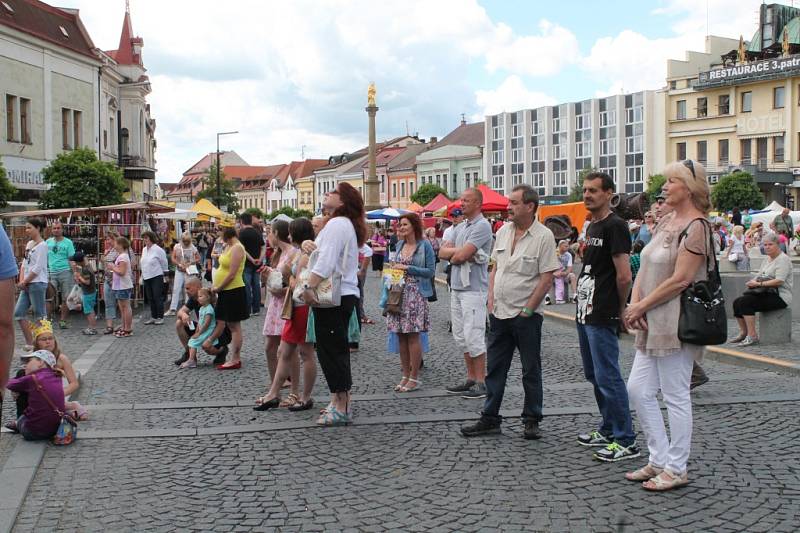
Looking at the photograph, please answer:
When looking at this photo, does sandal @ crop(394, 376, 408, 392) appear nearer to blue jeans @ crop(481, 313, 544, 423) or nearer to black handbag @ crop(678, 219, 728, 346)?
blue jeans @ crop(481, 313, 544, 423)

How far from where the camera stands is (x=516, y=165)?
88.8 meters

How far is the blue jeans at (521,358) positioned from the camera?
618 centimetres

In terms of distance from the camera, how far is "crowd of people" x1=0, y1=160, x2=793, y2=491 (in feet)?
16.3

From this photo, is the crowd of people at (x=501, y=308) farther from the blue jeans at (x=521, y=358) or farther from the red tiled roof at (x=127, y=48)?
the red tiled roof at (x=127, y=48)

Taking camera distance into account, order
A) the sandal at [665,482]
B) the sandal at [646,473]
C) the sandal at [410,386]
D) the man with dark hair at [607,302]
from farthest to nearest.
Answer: the sandal at [410,386], the man with dark hair at [607,302], the sandal at [646,473], the sandal at [665,482]

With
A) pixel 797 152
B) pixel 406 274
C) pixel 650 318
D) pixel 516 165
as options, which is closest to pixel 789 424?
pixel 650 318

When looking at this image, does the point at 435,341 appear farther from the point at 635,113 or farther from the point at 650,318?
the point at 635,113

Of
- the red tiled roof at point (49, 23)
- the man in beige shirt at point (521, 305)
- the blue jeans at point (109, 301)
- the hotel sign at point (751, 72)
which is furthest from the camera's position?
the hotel sign at point (751, 72)

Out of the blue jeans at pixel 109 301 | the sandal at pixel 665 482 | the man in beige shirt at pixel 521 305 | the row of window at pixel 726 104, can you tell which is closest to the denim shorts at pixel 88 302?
the blue jeans at pixel 109 301

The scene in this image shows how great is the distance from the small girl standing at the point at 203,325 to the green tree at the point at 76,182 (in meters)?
23.1

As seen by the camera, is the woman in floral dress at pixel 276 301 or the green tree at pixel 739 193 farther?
the green tree at pixel 739 193

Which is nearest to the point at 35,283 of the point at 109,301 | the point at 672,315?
the point at 109,301

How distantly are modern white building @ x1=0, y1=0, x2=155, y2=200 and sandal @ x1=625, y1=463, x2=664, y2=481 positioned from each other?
33467 mm

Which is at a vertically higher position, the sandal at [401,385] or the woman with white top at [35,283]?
the woman with white top at [35,283]
